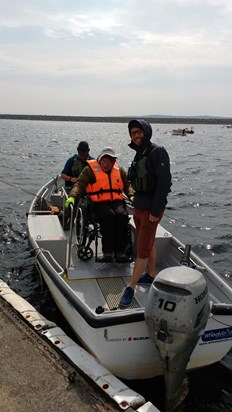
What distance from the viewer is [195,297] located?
3.45 meters

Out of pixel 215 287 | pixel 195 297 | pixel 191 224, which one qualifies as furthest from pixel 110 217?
pixel 191 224

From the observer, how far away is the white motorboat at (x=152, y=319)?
346 cm

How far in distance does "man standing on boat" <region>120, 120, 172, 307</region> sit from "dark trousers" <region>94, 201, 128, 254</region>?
0.80m

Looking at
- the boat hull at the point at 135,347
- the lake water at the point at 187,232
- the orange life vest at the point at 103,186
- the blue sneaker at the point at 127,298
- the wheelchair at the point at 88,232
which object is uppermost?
the orange life vest at the point at 103,186

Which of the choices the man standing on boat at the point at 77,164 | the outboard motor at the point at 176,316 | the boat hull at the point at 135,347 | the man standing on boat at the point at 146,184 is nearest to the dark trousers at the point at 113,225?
the man standing on boat at the point at 146,184

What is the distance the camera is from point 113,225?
552 cm

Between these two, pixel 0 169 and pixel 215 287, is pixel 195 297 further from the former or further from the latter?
pixel 0 169

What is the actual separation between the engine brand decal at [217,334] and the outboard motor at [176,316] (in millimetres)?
528

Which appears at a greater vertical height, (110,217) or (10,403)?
(110,217)

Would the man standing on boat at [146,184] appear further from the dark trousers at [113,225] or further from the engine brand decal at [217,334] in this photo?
the engine brand decal at [217,334]

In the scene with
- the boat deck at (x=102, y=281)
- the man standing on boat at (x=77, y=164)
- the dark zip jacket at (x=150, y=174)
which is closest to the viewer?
the dark zip jacket at (x=150, y=174)

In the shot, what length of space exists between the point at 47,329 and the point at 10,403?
1.09 meters

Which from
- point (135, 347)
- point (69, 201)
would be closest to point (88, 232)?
point (69, 201)

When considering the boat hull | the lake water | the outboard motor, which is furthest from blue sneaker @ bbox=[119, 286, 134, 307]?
the outboard motor
